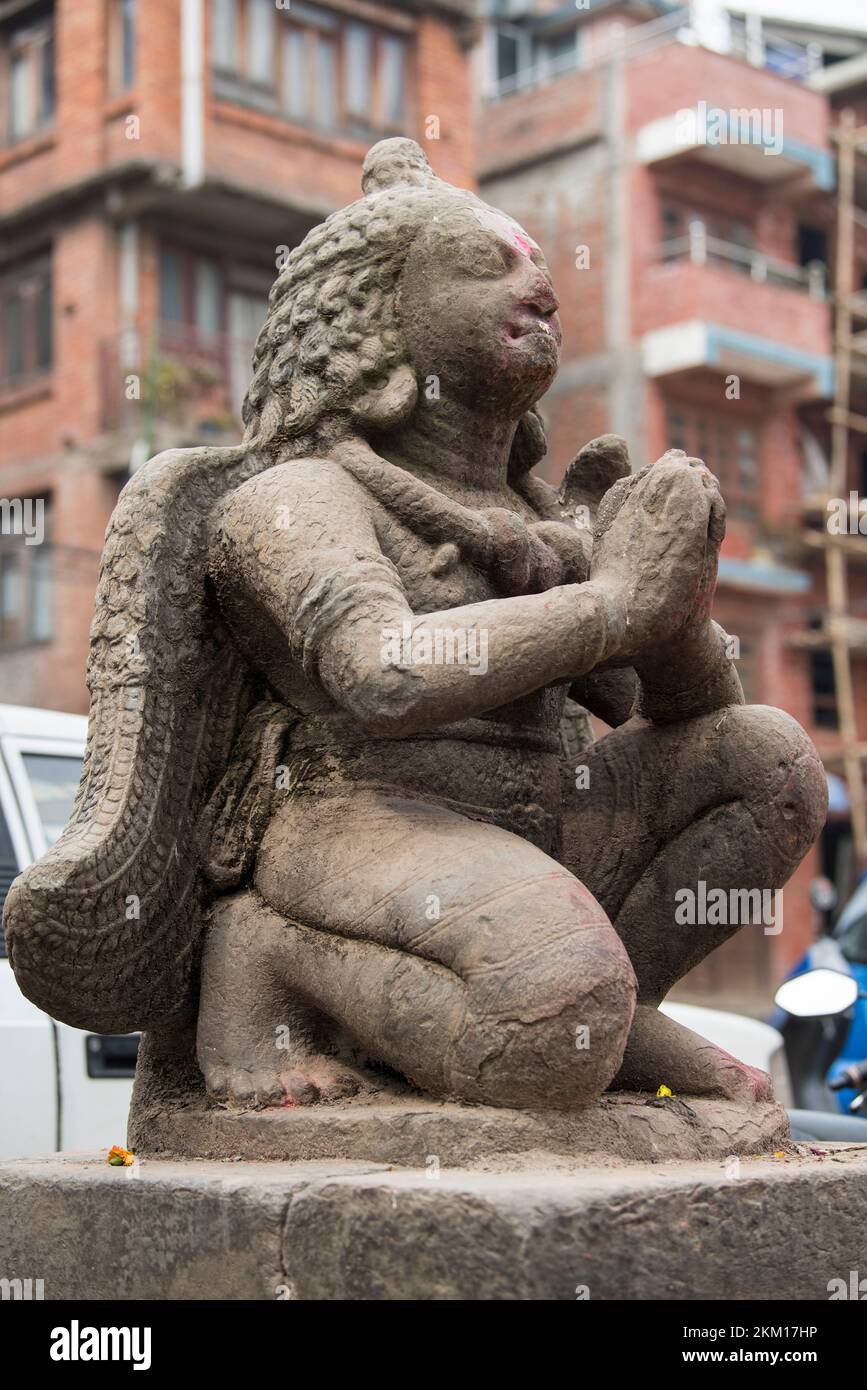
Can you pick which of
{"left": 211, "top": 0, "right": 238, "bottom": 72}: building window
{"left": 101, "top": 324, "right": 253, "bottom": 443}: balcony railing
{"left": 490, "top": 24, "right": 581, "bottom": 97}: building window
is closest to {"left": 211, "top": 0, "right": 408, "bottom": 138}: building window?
{"left": 211, "top": 0, "right": 238, "bottom": 72}: building window

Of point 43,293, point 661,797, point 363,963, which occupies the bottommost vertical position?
point 363,963

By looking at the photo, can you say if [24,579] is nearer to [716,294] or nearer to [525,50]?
[716,294]

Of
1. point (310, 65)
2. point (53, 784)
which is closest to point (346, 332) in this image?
point (53, 784)

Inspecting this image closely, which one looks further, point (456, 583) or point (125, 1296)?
point (456, 583)

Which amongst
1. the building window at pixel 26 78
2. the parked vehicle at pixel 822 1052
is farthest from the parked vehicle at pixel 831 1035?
the building window at pixel 26 78

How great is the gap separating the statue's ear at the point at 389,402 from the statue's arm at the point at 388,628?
269 mm

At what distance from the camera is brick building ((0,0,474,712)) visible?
64.0 feet

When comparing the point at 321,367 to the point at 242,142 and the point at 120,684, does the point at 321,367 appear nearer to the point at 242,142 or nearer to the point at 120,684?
the point at 120,684

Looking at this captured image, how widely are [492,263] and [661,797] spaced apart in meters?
1.14

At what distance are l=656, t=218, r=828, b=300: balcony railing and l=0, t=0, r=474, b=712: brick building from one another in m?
3.37

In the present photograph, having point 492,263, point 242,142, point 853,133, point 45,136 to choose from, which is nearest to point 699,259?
point 853,133

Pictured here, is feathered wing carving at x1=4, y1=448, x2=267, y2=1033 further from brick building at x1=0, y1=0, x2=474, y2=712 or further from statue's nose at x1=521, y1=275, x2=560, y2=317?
brick building at x1=0, y1=0, x2=474, y2=712

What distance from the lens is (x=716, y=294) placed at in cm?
2305

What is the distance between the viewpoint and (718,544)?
12.4 ft
